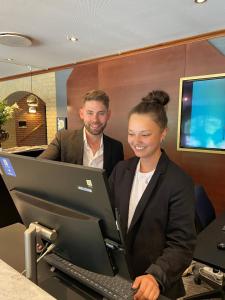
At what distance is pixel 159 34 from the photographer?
9.17 feet

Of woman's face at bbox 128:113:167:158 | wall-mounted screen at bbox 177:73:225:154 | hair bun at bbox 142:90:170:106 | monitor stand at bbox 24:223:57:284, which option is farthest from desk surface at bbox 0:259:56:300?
wall-mounted screen at bbox 177:73:225:154

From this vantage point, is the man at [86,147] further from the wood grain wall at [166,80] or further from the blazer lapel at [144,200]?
the wood grain wall at [166,80]

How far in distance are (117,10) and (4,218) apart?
229 cm

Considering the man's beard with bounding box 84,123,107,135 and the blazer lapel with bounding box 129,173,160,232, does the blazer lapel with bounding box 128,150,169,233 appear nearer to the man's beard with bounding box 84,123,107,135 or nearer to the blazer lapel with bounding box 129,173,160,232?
the blazer lapel with bounding box 129,173,160,232

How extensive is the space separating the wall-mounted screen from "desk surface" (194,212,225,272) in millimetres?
1176

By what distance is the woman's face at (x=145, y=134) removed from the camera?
1.07 meters

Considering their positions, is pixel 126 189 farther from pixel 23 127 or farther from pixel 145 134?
pixel 23 127

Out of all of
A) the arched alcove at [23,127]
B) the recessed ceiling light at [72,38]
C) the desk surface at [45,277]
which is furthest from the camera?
the arched alcove at [23,127]

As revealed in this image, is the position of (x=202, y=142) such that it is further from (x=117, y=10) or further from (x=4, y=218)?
(x=4, y=218)

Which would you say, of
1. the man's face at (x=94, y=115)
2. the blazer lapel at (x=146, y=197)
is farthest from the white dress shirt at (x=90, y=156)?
the blazer lapel at (x=146, y=197)

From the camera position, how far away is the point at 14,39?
2.88 metres

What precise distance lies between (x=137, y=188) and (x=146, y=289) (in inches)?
→ 20.6

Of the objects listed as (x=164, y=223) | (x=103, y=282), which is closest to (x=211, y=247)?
(x=164, y=223)

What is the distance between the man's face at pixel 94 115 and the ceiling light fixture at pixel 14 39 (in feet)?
5.83
